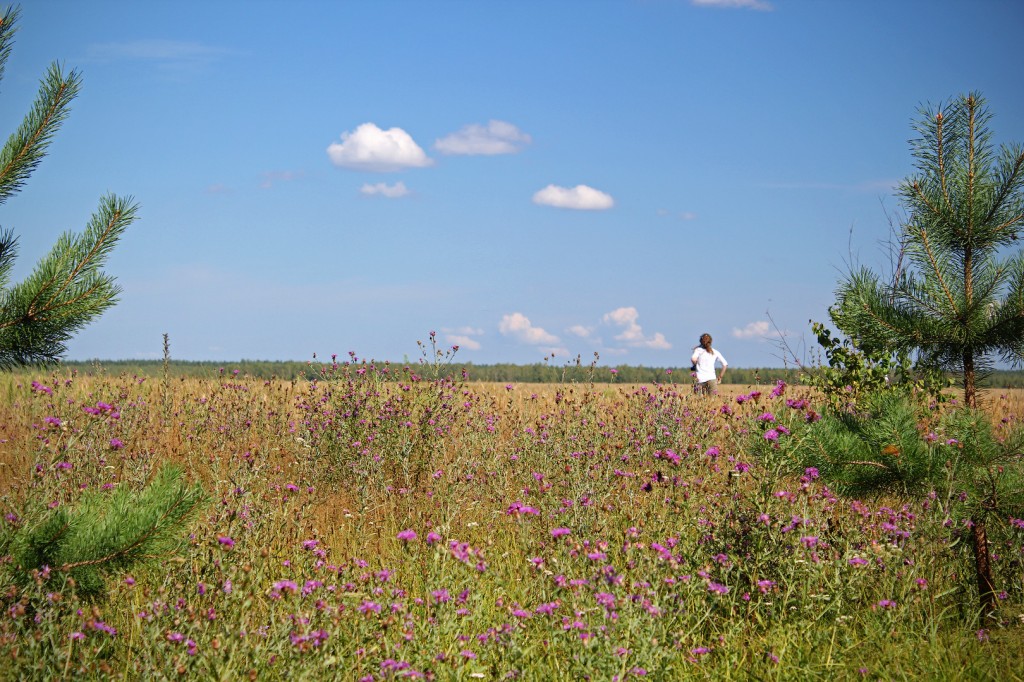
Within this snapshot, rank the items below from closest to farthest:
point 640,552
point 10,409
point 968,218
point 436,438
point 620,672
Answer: point 620,672 < point 640,552 < point 968,218 < point 436,438 < point 10,409

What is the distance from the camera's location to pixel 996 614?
4.41m

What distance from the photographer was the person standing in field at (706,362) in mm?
13805

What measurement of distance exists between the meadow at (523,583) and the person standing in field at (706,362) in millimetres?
6905

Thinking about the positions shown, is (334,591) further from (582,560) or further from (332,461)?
(332,461)

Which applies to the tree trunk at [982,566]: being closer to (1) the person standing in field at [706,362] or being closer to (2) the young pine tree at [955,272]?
(2) the young pine tree at [955,272]

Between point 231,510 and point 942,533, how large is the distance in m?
4.00

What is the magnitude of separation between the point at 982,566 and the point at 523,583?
8.70ft

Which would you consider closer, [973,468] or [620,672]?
[620,672]

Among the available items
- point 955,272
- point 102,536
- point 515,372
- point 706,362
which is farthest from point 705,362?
point 515,372

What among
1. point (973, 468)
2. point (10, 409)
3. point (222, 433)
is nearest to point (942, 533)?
point (973, 468)

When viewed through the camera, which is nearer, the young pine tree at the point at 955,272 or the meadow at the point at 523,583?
the meadow at the point at 523,583

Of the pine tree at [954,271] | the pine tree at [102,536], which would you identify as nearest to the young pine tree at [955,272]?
the pine tree at [954,271]

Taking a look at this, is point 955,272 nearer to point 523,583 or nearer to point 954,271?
point 954,271

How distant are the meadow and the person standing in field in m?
6.90
